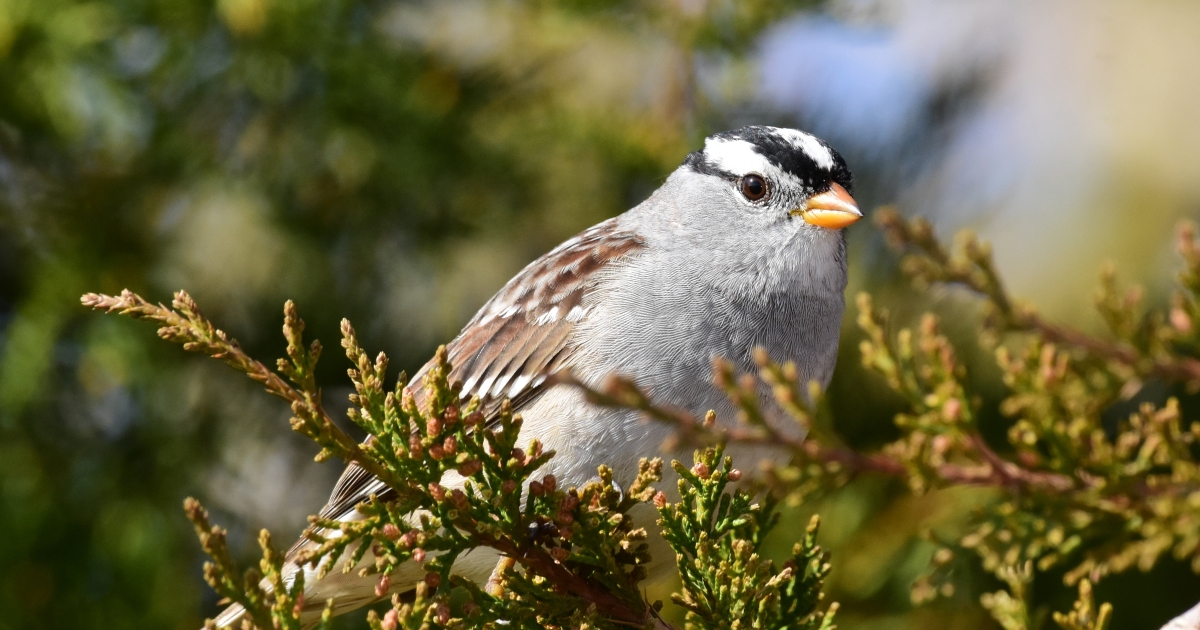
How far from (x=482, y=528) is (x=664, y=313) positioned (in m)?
0.86

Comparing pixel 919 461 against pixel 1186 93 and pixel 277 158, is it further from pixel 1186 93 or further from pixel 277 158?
pixel 1186 93

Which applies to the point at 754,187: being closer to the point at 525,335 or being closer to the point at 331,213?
the point at 525,335

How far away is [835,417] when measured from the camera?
138 inches

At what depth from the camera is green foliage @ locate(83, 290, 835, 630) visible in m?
1.62

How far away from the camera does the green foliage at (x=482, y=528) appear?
1.62 metres

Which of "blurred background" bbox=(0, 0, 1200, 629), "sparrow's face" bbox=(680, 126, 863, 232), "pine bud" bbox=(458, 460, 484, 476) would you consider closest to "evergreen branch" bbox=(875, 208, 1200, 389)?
"pine bud" bbox=(458, 460, 484, 476)

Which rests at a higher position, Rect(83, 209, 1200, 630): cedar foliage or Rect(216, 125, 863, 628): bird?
Rect(216, 125, 863, 628): bird

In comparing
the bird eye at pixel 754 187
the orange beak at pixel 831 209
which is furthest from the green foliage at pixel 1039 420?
the bird eye at pixel 754 187

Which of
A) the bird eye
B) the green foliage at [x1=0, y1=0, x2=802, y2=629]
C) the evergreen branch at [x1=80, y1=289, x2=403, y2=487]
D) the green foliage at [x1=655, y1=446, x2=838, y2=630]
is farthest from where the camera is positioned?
the green foliage at [x1=0, y1=0, x2=802, y2=629]

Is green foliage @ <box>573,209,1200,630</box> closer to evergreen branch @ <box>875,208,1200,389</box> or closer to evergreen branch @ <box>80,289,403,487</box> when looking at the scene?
evergreen branch @ <box>875,208,1200,389</box>

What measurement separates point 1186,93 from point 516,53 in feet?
11.8

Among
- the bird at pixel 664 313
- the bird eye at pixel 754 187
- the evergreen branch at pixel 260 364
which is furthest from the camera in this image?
the bird eye at pixel 754 187

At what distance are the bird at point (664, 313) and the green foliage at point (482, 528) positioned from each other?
1.26ft

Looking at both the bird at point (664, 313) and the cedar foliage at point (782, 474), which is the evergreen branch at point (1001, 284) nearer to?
the cedar foliage at point (782, 474)
